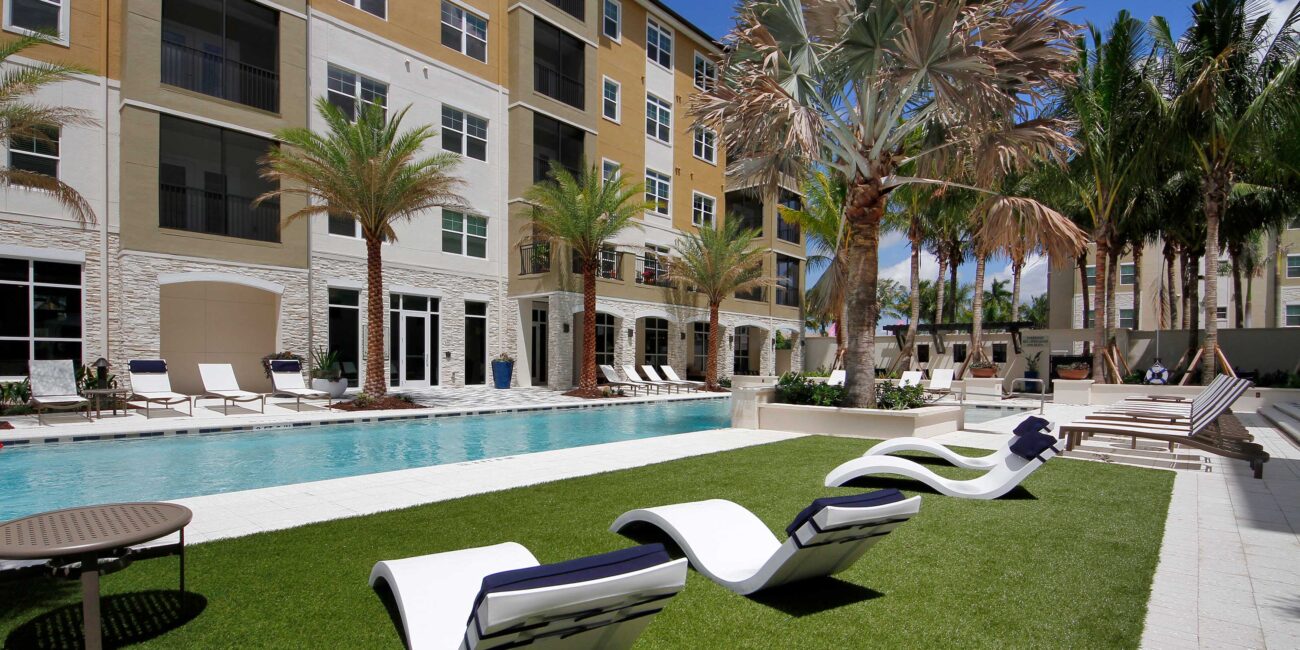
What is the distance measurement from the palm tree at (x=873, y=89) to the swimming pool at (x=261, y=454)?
5963 mm

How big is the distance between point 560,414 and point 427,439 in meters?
5.16

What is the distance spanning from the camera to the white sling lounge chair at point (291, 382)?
15.6 metres

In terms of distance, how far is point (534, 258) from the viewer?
24250 mm

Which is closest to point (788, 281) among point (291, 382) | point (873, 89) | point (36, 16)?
point (873, 89)

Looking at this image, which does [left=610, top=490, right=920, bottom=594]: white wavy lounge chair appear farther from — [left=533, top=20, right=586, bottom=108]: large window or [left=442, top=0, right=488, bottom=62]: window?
[left=533, top=20, right=586, bottom=108]: large window

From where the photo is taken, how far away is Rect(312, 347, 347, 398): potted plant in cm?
1739

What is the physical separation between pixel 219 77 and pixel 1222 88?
25270mm

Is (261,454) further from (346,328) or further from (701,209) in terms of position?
(701,209)

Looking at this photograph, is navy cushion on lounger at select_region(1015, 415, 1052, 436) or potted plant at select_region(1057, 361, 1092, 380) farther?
potted plant at select_region(1057, 361, 1092, 380)

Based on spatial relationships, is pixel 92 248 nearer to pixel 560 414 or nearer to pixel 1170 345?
pixel 560 414

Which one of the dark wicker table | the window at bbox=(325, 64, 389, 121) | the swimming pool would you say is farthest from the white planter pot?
the dark wicker table

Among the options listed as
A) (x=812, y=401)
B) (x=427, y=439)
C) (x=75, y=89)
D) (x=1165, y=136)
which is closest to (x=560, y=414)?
(x=427, y=439)

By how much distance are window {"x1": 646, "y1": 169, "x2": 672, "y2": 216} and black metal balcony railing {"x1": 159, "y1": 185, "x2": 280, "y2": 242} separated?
14.4 m

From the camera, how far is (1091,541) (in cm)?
511
